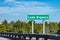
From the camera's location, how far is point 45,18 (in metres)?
45.2

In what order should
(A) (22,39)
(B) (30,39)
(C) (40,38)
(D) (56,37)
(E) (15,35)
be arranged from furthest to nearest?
(E) (15,35)
(A) (22,39)
(B) (30,39)
(C) (40,38)
(D) (56,37)

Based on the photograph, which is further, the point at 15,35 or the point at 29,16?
the point at 29,16

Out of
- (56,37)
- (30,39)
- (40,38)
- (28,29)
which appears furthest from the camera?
(28,29)

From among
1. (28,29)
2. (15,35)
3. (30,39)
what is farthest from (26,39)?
(28,29)

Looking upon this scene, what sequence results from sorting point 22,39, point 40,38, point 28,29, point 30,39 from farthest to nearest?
point 28,29 → point 22,39 → point 30,39 → point 40,38

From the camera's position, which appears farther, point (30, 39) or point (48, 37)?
point (30, 39)

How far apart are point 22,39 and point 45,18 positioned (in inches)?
907

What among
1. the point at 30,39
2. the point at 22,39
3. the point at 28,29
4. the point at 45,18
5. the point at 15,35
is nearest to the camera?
the point at 30,39

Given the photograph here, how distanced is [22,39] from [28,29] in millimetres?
80323

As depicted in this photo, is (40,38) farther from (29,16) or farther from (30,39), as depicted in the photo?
(29,16)

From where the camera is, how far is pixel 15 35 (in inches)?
1037

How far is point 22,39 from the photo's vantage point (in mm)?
22516

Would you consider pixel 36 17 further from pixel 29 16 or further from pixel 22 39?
pixel 22 39

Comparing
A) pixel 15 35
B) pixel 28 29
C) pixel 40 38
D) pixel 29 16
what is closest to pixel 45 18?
pixel 29 16
